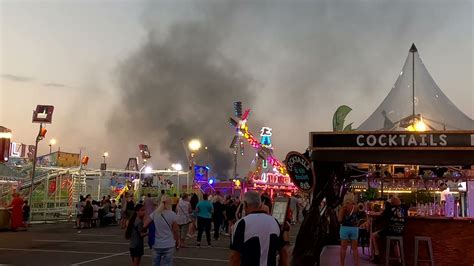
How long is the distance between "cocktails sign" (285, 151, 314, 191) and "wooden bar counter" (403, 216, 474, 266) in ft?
9.53

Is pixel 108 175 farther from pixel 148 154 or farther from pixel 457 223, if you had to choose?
pixel 148 154

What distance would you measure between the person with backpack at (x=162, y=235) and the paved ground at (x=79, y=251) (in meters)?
3.92

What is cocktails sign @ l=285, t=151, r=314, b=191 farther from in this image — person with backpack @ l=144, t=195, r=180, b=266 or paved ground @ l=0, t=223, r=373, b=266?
person with backpack @ l=144, t=195, r=180, b=266

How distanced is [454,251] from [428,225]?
0.76m

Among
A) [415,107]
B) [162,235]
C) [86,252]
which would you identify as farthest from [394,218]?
[86,252]

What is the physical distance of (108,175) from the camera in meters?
29.3

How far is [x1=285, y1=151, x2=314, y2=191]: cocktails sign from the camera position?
10023 mm

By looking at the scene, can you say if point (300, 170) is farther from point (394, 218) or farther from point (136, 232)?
point (136, 232)

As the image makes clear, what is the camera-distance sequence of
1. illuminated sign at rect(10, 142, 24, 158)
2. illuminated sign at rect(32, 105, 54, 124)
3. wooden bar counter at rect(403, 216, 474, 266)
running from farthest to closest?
illuminated sign at rect(10, 142, 24, 158), illuminated sign at rect(32, 105, 54, 124), wooden bar counter at rect(403, 216, 474, 266)

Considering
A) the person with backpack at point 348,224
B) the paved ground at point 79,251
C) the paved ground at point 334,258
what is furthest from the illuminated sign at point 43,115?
the person with backpack at point 348,224

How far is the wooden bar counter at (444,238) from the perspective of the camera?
35.0 feet

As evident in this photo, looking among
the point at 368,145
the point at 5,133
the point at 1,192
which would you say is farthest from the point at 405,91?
the point at 1,192

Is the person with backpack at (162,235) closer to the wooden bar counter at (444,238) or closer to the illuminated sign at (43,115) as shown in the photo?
the wooden bar counter at (444,238)

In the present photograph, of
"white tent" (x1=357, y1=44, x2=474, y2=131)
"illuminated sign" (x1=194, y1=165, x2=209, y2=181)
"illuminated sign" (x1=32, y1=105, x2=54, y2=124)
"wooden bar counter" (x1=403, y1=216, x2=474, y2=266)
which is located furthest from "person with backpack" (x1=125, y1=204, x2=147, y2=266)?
"illuminated sign" (x1=194, y1=165, x2=209, y2=181)
